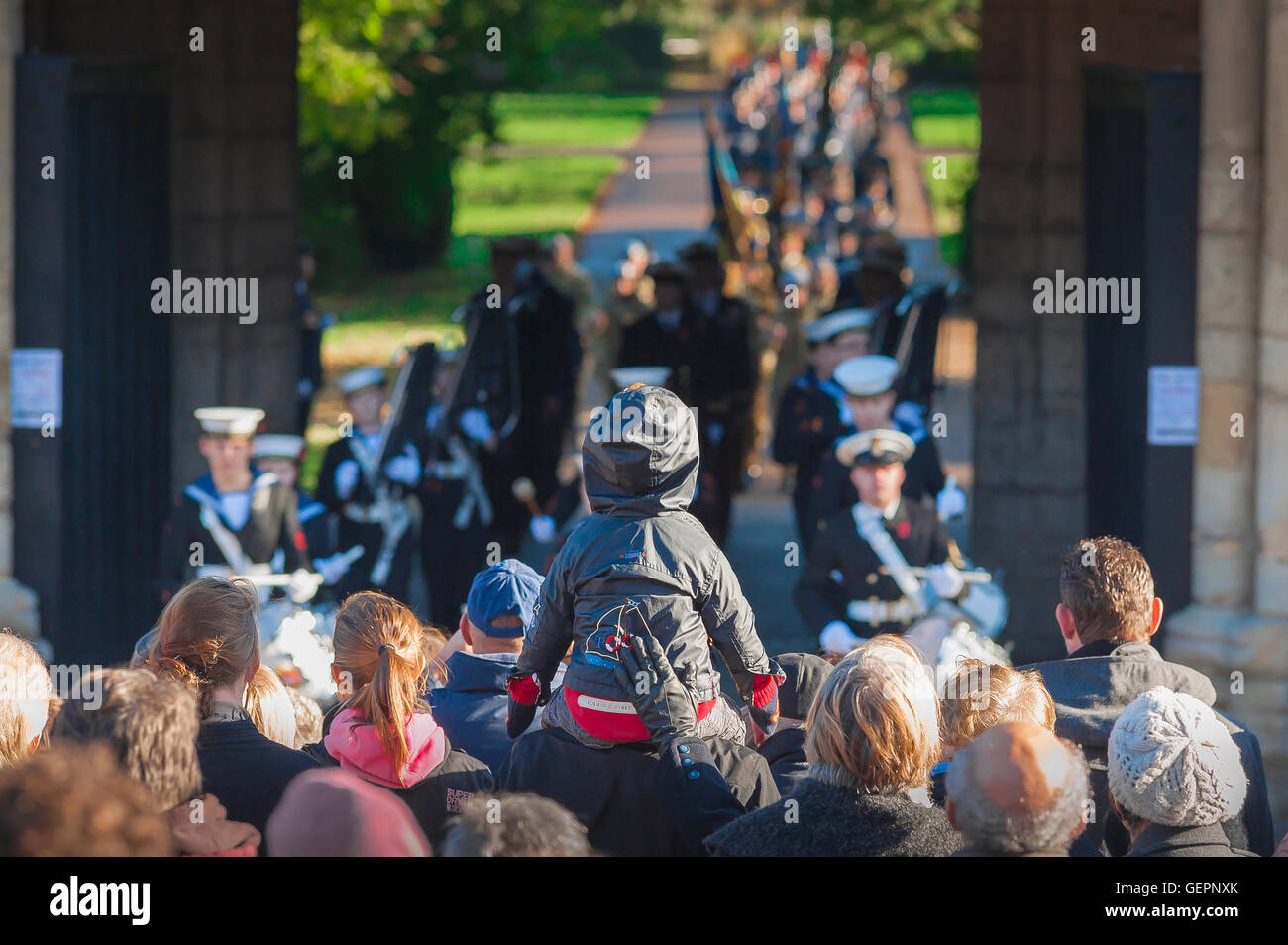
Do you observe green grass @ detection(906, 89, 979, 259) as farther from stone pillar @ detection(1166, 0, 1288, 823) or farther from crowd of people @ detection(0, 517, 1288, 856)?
crowd of people @ detection(0, 517, 1288, 856)

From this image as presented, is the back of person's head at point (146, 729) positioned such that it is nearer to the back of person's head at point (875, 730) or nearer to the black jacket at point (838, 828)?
the black jacket at point (838, 828)

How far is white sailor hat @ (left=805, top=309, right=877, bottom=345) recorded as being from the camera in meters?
9.06

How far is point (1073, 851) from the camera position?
148 inches

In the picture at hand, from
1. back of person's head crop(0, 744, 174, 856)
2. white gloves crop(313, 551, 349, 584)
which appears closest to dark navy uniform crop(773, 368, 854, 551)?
white gloves crop(313, 551, 349, 584)

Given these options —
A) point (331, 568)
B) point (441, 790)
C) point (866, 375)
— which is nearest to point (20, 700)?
point (441, 790)

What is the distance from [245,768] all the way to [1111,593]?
6.84ft

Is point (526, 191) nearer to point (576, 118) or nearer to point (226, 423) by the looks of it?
point (576, 118)

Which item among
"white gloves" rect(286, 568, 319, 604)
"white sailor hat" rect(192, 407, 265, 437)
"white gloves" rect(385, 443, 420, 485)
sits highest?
"white sailor hat" rect(192, 407, 265, 437)

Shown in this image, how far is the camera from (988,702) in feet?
13.4

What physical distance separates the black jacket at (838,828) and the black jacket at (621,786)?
0.43m

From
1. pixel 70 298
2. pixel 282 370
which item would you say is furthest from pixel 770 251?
pixel 70 298

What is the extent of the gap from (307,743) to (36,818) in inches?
70.7

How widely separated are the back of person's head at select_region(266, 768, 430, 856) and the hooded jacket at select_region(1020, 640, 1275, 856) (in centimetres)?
187
